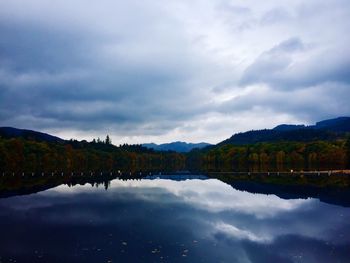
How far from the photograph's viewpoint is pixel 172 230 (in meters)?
33.6

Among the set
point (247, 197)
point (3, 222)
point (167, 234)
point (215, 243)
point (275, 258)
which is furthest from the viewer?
point (247, 197)

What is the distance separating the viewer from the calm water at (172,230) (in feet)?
82.6

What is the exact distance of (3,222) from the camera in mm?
37156

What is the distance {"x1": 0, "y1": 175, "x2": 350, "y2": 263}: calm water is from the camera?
82.6 ft

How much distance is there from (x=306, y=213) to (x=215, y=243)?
19109 mm

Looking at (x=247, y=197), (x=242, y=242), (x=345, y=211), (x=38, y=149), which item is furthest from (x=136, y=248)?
(x=38, y=149)

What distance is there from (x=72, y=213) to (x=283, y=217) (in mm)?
23680

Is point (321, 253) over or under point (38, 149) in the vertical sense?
under

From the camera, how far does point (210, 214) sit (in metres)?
42.6

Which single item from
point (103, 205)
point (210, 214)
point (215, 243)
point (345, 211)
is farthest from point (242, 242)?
point (103, 205)

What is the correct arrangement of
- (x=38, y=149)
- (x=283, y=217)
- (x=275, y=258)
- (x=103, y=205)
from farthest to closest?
1. (x=38, y=149)
2. (x=103, y=205)
3. (x=283, y=217)
4. (x=275, y=258)

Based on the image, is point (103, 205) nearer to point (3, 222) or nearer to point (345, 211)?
point (3, 222)

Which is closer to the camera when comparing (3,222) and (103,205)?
(3,222)

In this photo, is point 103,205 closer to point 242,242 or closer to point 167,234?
point 167,234
